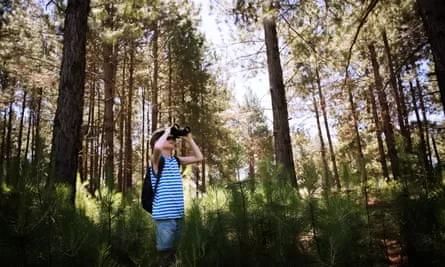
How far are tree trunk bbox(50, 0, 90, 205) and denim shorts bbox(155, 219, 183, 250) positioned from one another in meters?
1.79

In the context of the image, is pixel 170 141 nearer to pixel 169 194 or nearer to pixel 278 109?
pixel 169 194

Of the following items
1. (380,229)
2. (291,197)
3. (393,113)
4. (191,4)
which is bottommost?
(380,229)

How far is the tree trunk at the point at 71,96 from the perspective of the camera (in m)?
3.88

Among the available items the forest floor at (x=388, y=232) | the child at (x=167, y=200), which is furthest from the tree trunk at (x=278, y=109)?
the child at (x=167, y=200)

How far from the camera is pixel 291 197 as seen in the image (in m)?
2.56

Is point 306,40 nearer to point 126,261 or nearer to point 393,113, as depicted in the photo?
point 126,261

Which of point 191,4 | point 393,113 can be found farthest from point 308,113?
point 191,4

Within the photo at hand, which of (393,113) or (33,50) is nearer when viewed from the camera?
(33,50)

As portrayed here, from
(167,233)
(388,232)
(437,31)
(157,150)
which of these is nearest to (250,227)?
(167,233)

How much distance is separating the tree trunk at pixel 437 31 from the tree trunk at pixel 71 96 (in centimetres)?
415

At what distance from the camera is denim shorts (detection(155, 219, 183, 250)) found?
228cm

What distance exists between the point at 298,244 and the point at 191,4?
1359 cm

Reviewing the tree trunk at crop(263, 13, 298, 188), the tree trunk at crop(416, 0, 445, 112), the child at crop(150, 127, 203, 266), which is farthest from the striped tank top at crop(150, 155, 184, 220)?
the tree trunk at crop(263, 13, 298, 188)

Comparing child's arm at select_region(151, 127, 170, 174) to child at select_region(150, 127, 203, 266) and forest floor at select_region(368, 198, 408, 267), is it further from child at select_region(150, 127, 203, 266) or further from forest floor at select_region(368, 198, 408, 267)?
forest floor at select_region(368, 198, 408, 267)
